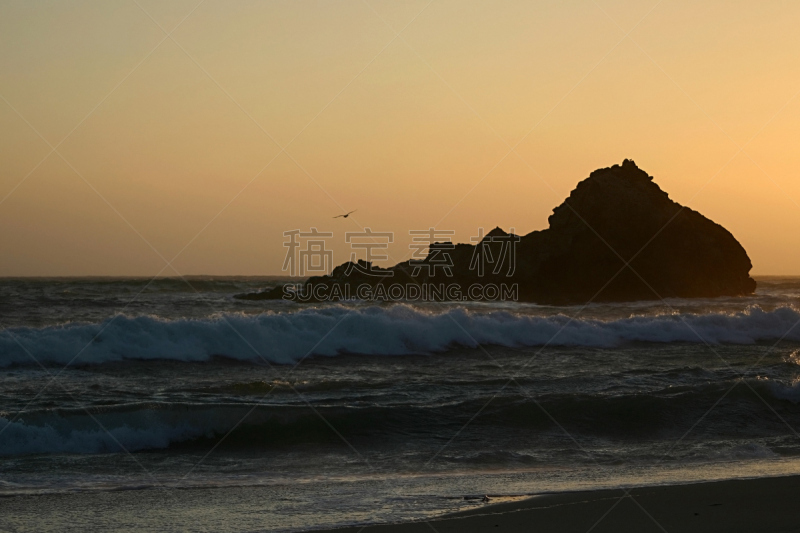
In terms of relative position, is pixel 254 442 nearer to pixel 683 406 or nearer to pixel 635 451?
pixel 635 451

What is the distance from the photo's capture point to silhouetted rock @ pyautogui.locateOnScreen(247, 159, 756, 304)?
44.8 metres

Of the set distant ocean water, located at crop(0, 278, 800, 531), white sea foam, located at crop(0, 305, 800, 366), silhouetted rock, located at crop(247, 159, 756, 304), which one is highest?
silhouetted rock, located at crop(247, 159, 756, 304)

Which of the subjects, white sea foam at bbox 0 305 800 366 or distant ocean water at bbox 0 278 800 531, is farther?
white sea foam at bbox 0 305 800 366

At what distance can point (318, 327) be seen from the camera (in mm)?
19812

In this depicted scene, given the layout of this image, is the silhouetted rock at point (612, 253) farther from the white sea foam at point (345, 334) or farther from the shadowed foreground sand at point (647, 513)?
the shadowed foreground sand at point (647, 513)

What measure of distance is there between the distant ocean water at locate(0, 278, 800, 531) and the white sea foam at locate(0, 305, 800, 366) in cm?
8

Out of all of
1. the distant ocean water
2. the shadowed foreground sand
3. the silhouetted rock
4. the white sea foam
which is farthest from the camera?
the silhouetted rock

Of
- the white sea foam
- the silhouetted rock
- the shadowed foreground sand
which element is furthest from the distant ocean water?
the silhouetted rock

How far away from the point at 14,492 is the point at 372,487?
3341 millimetres

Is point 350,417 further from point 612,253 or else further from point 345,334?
point 612,253

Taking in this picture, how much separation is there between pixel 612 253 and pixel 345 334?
109 ft

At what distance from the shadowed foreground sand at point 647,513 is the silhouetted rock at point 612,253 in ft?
117

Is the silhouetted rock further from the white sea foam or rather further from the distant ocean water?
the distant ocean water

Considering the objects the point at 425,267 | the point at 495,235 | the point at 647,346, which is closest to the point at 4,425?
the point at 647,346
